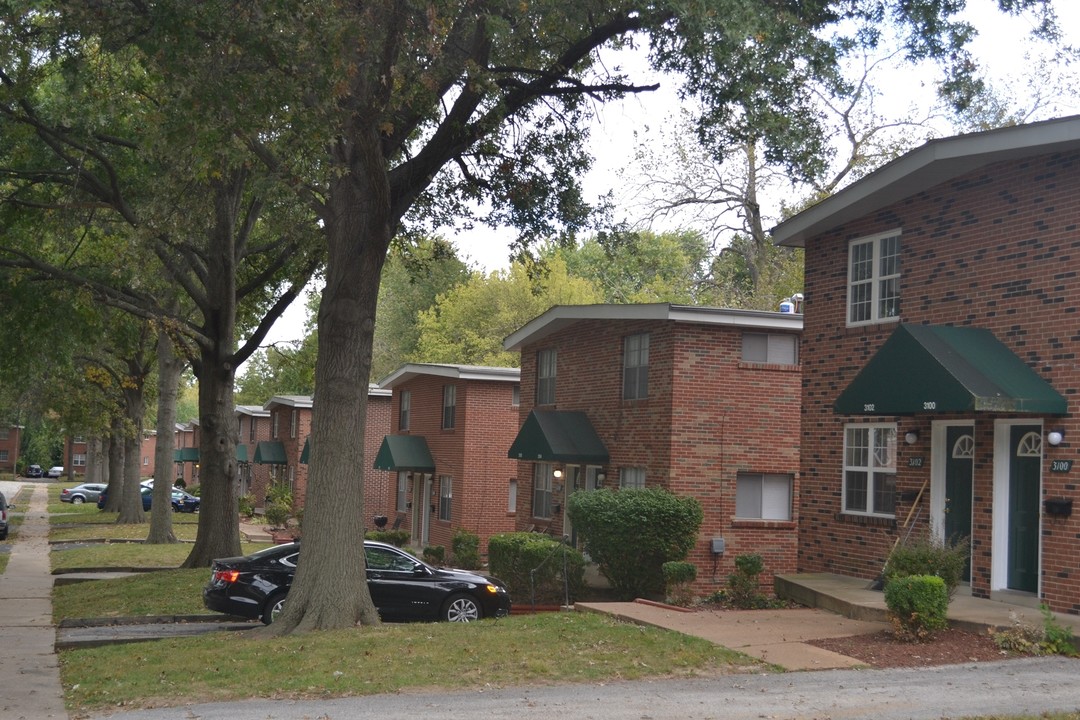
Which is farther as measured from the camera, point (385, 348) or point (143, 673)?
point (385, 348)

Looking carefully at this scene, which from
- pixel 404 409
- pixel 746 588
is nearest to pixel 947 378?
pixel 746 588

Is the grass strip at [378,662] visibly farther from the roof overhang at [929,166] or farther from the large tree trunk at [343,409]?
the roof overhang at [929,166]

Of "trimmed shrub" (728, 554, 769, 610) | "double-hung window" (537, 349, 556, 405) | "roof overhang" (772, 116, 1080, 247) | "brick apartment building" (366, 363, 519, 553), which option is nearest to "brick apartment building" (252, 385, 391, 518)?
"brick apartment building" (366, 363, 519, 553)

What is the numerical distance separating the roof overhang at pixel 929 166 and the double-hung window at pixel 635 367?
5002mm

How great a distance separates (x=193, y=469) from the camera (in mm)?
82750

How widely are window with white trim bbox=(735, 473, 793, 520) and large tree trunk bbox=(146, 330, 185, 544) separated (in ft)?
54.4

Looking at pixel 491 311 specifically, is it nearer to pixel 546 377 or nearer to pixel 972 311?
pixel 546 377

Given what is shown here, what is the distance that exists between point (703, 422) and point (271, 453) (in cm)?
3102

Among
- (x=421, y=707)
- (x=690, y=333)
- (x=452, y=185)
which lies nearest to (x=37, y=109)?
(x=452, y=185)

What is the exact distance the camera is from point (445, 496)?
34156 millimetres

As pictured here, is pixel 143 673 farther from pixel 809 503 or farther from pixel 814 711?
pixel 809 503

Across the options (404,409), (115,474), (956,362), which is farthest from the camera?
(115,474)

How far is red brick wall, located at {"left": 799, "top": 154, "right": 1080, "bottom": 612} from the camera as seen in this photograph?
1407 centimetres

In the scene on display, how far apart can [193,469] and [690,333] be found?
67118 millimetres
